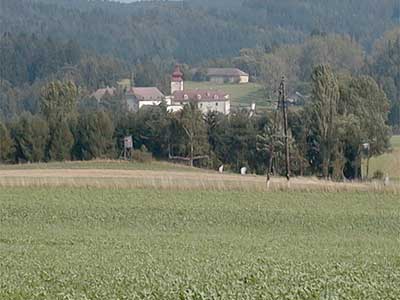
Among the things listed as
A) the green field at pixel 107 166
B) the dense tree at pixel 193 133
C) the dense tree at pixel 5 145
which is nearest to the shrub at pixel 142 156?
the green field at pixel 107 166

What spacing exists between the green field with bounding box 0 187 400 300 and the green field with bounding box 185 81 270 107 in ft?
311

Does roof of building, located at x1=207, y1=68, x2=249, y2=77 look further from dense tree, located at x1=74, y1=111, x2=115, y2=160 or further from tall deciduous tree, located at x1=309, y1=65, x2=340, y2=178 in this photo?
tall deciduous tree, located at x1=309, y1=65, x2=340, y2=178

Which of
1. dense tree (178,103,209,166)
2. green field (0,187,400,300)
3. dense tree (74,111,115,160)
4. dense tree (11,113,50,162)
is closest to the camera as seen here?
green field (0,187,400,300)

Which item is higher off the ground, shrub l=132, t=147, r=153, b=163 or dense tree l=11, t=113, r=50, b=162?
dense tree l=11, t=113, r=50, b=162

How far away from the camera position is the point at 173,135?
66562mm

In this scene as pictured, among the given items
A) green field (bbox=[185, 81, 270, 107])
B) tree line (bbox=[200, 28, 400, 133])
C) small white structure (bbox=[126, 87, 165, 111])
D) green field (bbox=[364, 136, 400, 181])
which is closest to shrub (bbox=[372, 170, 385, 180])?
green field (bbox=[364, 136, 400, 181])

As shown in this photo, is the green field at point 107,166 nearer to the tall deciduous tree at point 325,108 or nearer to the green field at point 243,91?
the tall deciduous tree at point 325,108

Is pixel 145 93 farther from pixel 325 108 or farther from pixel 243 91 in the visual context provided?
pixel 325 108

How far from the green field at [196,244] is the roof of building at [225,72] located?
143m

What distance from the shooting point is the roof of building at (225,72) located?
17638cm

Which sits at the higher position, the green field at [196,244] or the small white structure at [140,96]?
the small white structure at [140,96]

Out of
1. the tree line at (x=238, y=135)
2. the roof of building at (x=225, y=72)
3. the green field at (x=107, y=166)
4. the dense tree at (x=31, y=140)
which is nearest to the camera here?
the green field at (x=107, y=166)

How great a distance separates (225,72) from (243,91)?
88.3 feet

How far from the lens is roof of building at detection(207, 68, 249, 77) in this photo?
176375mm
